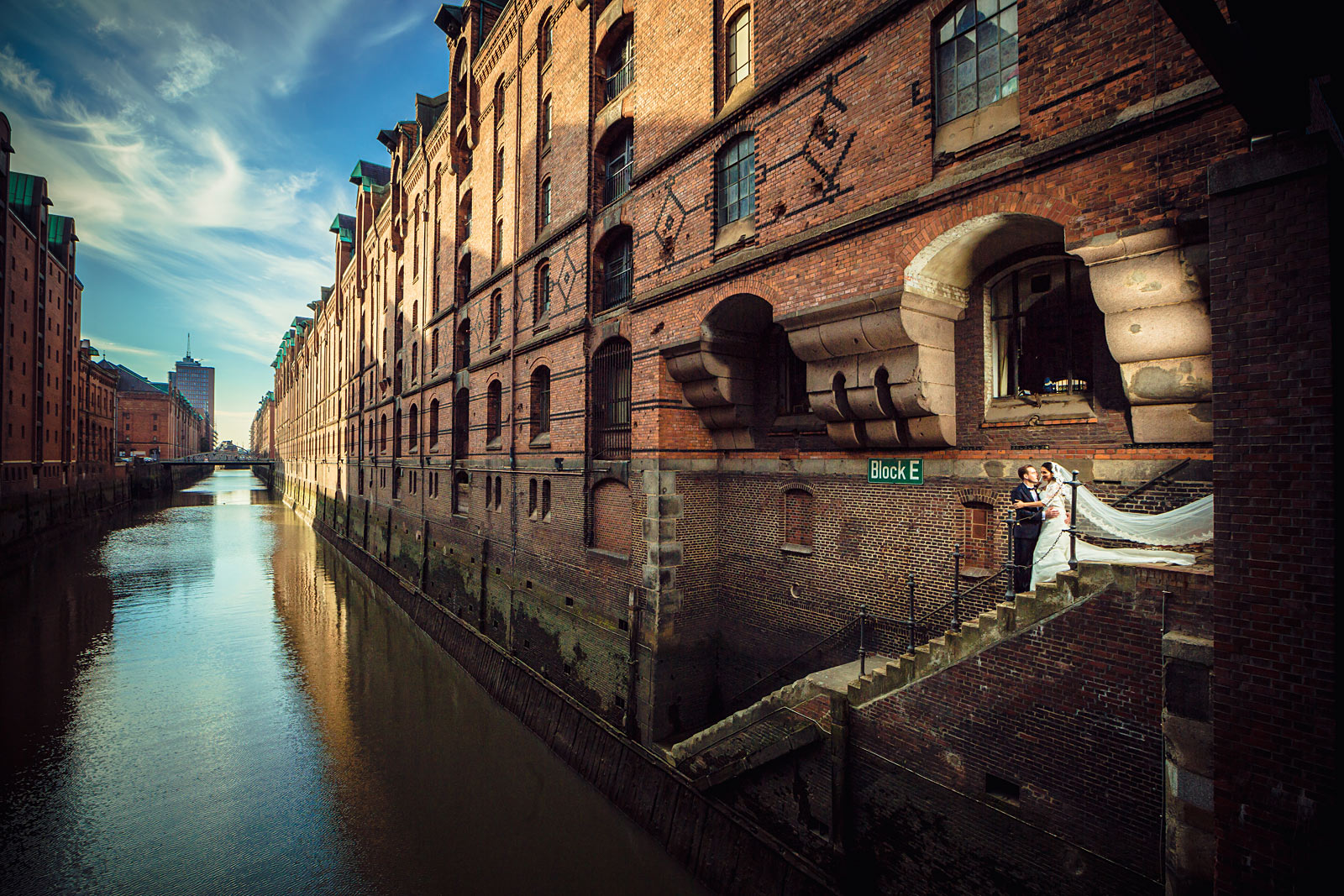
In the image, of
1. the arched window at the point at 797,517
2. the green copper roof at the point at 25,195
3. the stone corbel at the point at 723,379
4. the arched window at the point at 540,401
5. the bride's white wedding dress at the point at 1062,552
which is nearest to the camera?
the bride's white wedding dress at the point at 1062,552

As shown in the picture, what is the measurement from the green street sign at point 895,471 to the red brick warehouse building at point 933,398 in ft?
0.60

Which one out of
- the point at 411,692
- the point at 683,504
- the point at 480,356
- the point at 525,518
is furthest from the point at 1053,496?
the point at 480,356

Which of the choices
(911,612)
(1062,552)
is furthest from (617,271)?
(1062,552)

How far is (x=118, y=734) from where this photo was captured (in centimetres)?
1247

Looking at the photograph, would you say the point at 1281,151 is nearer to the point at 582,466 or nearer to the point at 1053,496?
the point at 1053,496

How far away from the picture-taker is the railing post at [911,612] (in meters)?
6.37

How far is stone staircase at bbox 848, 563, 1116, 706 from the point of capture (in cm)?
493

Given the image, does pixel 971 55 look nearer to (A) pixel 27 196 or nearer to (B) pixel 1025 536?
(B) pixel 1025 536

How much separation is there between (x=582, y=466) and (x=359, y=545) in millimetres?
23206

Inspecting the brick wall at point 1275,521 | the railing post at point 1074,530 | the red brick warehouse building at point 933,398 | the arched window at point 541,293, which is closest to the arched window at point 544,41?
the red brick warehouse building at point 933,398

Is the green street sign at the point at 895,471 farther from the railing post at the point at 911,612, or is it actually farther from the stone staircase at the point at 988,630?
the stone staircase at the point at 988,630

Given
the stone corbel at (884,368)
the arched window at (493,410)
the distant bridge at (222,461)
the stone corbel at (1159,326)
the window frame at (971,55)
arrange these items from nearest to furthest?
the stone corbel at (1159,326), the window frame at (971,55), the stone corbel at (884,368), the arched window at (493,410), the distant bridge at (222,461)

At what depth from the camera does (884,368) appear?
7.40m

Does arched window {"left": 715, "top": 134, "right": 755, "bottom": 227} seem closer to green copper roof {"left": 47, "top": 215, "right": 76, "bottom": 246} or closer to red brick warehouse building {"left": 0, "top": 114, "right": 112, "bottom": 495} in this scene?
red brick warehouse building {"left": 0, "top": 114, "right": 112, "bottom": 495}
